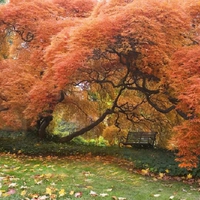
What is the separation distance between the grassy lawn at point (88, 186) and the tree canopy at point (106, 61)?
99 cm

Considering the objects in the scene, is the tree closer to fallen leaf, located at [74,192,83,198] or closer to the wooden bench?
the wooden bench

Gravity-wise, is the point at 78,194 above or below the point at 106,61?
below

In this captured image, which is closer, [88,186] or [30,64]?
[88,186]

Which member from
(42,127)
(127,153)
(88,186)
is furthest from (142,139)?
(88,186)

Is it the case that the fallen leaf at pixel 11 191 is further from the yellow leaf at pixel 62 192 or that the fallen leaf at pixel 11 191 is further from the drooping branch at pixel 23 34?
the drooping branch at pixel 23 34

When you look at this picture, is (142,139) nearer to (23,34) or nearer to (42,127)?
(42,127)

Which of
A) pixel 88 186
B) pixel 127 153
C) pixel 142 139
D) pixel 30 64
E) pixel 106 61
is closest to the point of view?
pixel 88 186

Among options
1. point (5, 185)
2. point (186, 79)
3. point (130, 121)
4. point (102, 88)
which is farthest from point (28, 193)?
point (130, 121)

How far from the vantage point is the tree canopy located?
696 centimetres

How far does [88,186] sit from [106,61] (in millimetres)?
5033

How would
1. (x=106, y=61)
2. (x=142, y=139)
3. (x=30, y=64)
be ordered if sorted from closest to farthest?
(x=106, y=61) < (x=30, y=64) < (x=142, y=139)

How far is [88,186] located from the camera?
5355 mm

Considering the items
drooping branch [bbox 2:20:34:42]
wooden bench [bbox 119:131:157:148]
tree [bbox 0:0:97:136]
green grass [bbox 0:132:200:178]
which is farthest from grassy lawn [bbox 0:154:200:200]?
drooping branch [bbox 2:20:34:42]

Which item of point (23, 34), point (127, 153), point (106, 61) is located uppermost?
point (23, 34)
